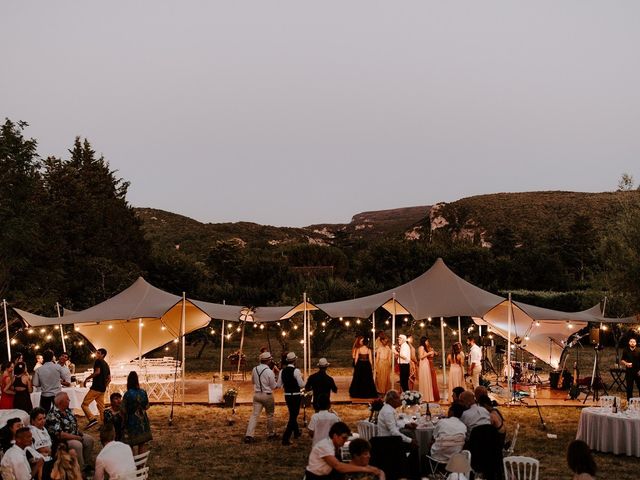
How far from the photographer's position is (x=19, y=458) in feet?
21.1

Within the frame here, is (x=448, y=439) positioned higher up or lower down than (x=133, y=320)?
lower down

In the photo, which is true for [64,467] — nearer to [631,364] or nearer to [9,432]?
[9,432]

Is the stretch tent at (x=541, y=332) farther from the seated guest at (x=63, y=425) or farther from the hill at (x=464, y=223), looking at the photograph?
the hill at (x=464, y=223)

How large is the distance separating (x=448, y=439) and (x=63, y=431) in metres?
4.68

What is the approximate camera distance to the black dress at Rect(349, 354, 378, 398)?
52.0 ft

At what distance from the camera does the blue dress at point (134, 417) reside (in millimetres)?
8680

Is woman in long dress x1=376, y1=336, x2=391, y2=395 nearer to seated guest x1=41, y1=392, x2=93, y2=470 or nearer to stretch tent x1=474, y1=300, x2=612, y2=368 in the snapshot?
stretch tent x1=474, y1=300, x2=612, y2=368

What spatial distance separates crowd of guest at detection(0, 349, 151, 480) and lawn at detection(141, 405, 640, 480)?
38.2 inches

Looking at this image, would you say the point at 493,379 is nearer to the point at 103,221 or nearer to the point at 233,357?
the point at 233,357

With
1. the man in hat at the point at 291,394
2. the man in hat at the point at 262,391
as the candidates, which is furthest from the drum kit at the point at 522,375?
the man in hat at the point at 262,391

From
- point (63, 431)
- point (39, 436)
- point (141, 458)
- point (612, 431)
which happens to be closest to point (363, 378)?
point (612, 431)

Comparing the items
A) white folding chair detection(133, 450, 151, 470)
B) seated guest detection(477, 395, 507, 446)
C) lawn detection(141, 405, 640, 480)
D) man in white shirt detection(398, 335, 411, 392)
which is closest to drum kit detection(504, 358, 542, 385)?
lawn detection(141, 405, 640, 480)

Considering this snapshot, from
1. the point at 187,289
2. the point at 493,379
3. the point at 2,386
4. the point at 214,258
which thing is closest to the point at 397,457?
the point at 2,386

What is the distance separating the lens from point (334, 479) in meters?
6.31
